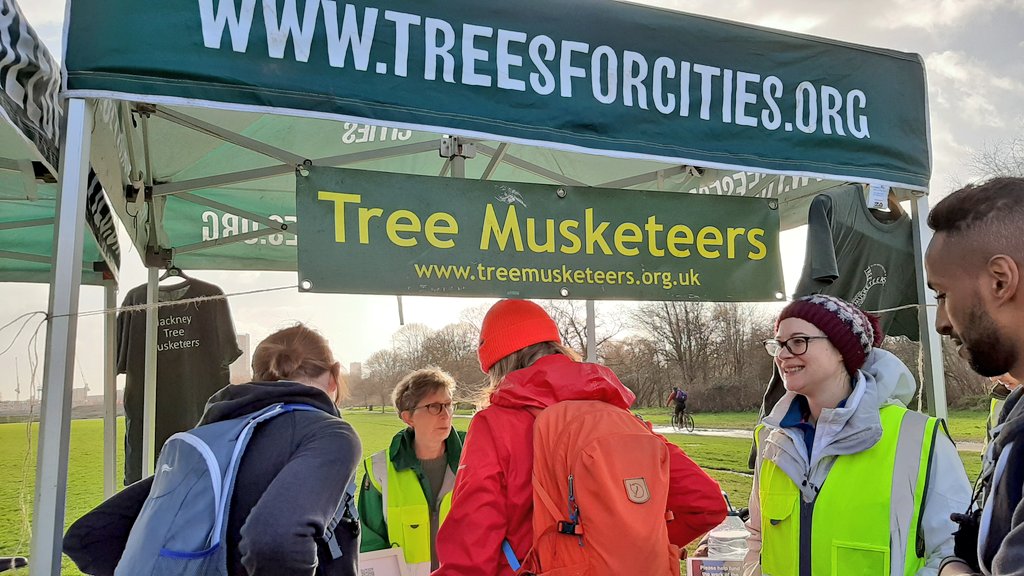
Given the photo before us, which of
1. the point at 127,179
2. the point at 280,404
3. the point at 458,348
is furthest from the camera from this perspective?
the point at 458,348

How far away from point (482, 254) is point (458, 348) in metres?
9.05

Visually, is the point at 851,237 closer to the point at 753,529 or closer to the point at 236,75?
the point at 753,529

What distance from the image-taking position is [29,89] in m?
1.97

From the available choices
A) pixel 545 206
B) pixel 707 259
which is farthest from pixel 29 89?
pixel 707 259

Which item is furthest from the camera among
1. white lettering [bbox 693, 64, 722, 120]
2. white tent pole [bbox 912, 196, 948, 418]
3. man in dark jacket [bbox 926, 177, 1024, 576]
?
white tent pole [bbox 912, 196, 948, 418]

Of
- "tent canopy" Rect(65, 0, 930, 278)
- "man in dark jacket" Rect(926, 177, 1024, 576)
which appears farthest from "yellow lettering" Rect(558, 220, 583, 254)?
"man in dark jacket" Rect(926, 177, 1024, 576)

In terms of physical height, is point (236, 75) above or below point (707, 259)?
above

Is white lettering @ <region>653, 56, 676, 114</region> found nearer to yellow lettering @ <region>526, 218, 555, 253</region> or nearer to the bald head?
yellow lettering @ <region>526, 218, 555, 253</region>

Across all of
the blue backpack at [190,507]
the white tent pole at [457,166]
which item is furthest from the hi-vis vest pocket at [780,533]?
the white tent pole at [457,166]

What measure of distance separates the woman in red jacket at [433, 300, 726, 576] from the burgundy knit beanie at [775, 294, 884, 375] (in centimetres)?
59

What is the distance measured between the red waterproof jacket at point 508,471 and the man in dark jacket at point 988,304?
0.90 m

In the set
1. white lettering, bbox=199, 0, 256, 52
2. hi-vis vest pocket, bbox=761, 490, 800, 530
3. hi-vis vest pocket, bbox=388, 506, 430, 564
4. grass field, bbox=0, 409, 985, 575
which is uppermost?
white lettering, bbox=199, 0, 256, 52

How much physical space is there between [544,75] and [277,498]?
1.60 m

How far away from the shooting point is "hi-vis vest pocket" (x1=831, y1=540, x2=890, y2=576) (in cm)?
194
